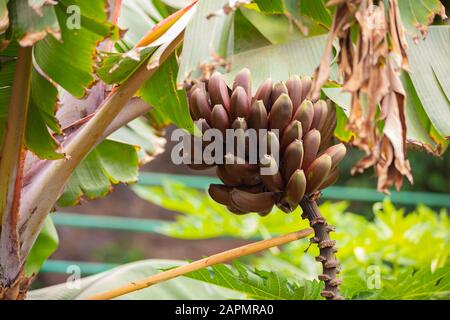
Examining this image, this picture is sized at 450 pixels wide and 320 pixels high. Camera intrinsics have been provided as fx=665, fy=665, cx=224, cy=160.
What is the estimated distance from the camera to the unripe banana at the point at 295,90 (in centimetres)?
88

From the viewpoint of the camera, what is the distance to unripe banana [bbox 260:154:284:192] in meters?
0.82

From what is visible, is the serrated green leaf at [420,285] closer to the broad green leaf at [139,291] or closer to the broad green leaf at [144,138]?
the broad green leaf at [139,291]

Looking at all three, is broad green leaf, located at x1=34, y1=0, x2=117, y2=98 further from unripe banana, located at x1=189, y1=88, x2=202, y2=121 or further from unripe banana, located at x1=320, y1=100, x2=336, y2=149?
unripe banana, located at x1=320, y1=100, x2=336, y2=149

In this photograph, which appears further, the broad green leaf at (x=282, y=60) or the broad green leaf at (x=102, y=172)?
the broad green leaf at (x=102, y=172)

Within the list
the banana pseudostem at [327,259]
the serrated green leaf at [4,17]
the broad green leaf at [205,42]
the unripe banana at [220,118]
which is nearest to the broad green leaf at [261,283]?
the banana pseudostem at [327,259]

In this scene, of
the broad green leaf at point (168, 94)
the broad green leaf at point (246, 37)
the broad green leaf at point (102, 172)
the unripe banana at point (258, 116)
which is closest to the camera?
the unripe banana at point (258, 116)

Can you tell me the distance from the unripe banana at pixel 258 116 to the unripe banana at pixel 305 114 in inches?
1.6

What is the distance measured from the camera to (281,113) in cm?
84

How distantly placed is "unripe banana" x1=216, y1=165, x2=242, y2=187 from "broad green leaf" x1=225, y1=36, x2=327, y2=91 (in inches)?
7.2

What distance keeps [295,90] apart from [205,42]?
178 mm

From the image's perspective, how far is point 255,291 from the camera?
0.95 m

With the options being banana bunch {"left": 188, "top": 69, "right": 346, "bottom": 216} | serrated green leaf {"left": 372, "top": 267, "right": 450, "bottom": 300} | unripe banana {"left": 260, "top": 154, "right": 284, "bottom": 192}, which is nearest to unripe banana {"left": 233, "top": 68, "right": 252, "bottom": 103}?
banana bunch {"left": 188, "top": 69, "right": 346, "bottom": 216}

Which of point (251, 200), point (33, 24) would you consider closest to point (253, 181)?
point (251, 200)
